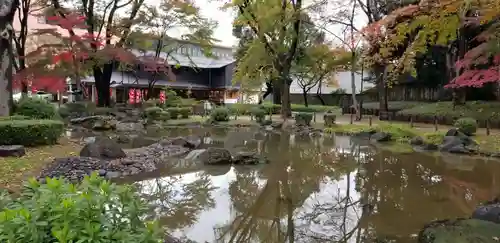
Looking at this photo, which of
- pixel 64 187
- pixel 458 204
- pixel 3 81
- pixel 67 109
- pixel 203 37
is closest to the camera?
pixel 64 187

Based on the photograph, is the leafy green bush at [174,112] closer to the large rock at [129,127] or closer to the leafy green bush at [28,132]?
the large rock at [129,127]

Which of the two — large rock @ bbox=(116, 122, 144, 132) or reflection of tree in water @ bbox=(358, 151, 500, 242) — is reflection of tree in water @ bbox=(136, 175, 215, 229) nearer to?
reflection of tree in water @ bbox=(358, 151, 500, 242)

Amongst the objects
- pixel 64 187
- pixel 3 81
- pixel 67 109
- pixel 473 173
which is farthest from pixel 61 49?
pixel 64 187

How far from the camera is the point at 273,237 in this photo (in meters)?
5.33

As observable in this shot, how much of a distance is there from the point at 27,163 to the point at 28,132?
5.66 feet

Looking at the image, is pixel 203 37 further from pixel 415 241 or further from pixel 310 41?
pixel 415 241

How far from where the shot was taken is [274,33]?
24984 millimetres

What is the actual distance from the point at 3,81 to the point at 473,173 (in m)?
13.1

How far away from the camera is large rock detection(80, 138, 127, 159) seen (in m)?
9.91

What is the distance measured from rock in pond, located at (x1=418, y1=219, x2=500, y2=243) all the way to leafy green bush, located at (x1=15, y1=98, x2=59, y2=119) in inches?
445

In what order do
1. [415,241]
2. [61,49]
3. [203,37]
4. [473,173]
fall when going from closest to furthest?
1. [415,241]
2. [473,173]
3. [61,49]
4. [203,37]

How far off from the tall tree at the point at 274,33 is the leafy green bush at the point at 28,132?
48.2ft

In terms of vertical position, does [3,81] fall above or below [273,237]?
above

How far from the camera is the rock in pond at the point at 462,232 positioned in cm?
413
